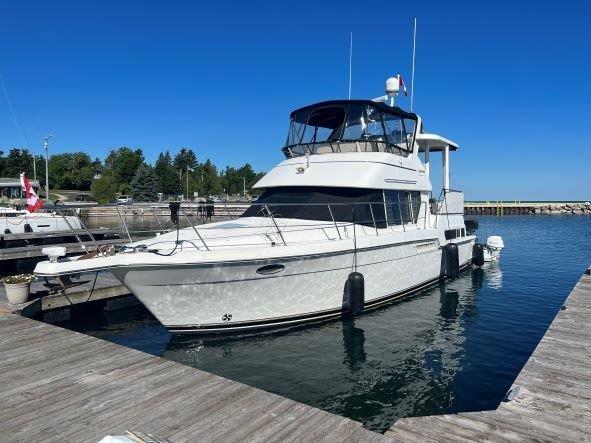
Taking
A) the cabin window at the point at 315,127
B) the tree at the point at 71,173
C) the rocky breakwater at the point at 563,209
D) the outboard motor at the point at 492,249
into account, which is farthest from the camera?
the tree at the point at 71,173

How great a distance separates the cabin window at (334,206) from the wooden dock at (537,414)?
15.8 feet

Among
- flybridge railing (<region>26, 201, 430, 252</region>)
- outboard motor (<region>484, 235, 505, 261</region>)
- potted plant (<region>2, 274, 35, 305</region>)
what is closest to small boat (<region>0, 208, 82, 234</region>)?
potted plant (<region>2, 274, 35, 305</region>)

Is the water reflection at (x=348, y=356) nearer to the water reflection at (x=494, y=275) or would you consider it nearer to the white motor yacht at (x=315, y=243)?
the white motor yacht at (x=315, y=243)

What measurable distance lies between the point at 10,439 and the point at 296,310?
5.30 meters

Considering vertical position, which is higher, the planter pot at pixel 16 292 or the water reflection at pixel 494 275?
the planter pot at pixel 16 292

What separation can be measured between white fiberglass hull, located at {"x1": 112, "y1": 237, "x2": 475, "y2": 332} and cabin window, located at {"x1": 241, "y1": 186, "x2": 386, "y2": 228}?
3.09 feet

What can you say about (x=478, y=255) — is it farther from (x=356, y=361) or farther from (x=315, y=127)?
(x=356, y=361)

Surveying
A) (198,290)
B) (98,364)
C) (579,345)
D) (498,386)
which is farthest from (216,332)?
(579,345)

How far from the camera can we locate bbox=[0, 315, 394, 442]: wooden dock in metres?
3.81

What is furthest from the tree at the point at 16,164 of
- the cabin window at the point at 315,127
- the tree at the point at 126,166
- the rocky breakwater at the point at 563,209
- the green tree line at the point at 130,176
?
the rocky breakwater at the point at 563,209

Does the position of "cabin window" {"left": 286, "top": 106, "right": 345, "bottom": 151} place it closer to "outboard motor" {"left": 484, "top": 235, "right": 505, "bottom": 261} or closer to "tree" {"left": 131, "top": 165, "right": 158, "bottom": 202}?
"outboard motor" {"left": 484, "top": 235, "right": 505, "bottom": 261}

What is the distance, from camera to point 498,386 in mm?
6523

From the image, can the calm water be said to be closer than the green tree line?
Yes

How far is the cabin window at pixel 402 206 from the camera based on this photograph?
10.8 m
